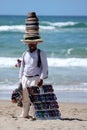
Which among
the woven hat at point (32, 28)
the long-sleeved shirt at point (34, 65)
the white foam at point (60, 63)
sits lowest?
the white foam at point (60, 63)

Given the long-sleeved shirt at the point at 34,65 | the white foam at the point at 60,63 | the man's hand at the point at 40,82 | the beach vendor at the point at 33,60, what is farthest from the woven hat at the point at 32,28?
the white foam at the point at 60,63

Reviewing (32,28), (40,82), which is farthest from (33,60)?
(32,28)

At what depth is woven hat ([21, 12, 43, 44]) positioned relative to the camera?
800 cm

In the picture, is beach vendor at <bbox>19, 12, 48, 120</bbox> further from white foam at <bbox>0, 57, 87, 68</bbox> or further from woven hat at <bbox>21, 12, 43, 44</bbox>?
white foam at <bbox>0, 57, 87, 68</bbox>

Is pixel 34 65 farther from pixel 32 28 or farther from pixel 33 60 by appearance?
pixel 32 28

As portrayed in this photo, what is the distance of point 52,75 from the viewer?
15.5 meters

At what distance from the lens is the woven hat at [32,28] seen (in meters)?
8.00

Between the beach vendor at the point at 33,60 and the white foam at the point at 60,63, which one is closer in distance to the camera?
the beach vendor at the point at 33,60

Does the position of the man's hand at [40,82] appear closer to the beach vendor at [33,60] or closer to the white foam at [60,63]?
the beach vendor at [33,60]

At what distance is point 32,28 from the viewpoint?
26.4ft

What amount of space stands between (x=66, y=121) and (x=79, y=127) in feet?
1.42

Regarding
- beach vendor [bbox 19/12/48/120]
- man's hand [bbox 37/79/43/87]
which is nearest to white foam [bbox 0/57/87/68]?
beach vendor [bbox 19/12/48/120]

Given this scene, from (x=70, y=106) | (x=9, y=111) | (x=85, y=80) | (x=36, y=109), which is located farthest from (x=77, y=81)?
(x=36, y=109)

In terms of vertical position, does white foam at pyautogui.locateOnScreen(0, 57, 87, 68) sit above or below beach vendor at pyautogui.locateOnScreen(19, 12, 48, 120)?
below
